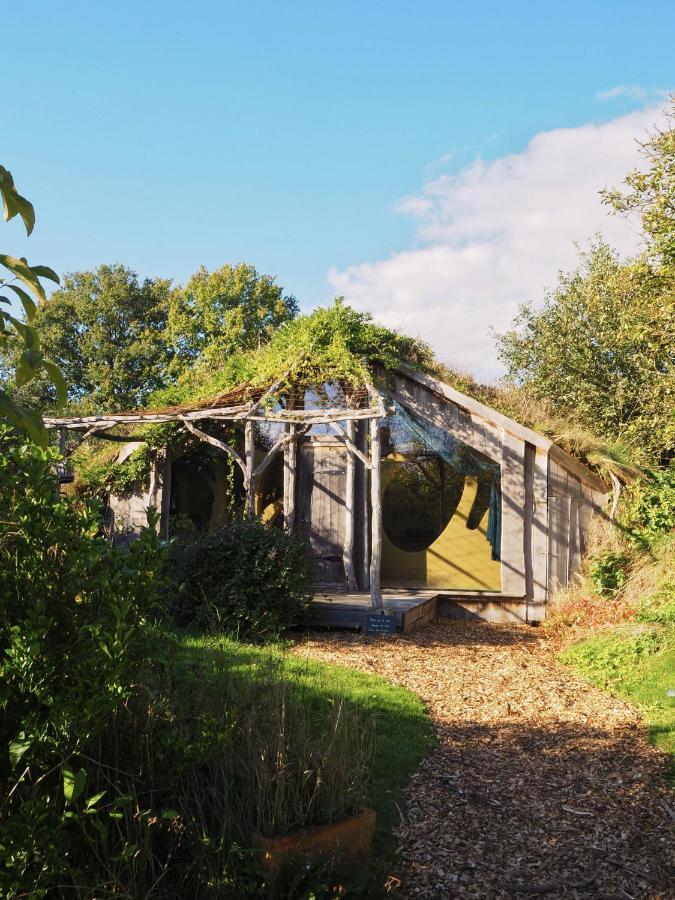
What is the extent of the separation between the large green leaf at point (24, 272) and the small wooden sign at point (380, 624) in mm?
8989

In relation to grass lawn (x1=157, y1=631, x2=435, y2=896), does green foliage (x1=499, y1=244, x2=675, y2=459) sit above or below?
above

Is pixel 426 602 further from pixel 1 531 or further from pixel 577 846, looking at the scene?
pixel 1 531

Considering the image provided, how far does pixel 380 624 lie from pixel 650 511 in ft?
15.4

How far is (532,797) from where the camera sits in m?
4.92

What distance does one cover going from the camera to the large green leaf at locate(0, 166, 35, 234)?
59.0 inches

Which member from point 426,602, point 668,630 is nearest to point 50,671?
point 668,630

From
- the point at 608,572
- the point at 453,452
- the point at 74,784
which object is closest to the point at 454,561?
the point at 453,452

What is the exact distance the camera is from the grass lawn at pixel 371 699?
177 inches

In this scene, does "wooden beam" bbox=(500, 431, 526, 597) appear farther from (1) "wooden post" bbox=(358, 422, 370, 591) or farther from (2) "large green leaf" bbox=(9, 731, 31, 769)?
(2) "large green leaf" bbox=(9, 731, 31, 769)

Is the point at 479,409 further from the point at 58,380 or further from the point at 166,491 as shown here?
the point at 58,380

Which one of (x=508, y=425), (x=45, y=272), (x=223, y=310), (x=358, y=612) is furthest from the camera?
(x=223, y=310)

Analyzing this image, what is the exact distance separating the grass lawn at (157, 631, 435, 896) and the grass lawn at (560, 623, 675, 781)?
1935 millimetres

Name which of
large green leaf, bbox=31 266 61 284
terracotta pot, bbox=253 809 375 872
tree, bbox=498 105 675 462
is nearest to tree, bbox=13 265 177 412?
tree, bbox=498 105 675 462

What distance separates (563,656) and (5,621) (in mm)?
7278
